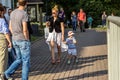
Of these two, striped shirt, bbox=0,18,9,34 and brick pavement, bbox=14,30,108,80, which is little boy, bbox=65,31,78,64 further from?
striped shirt, bbox=0,18,9,34

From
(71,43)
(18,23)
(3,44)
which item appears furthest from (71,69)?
(18,23)

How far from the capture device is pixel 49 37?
46.4ft

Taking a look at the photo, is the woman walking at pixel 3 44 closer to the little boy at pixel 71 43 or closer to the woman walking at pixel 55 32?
the woman walking at pixel 55 32

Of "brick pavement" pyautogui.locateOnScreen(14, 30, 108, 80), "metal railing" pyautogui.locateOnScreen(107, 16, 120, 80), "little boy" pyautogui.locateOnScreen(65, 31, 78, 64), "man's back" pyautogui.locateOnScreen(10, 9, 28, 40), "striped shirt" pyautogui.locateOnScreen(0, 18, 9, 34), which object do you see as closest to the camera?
"metal railing" pyautogui.locateOnScreen(107, 16, 120, 80)

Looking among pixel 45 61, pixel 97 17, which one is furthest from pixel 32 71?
pixel 97 17

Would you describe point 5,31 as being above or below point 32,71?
above

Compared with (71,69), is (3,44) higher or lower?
higher

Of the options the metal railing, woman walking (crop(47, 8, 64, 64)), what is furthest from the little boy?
the metal railing

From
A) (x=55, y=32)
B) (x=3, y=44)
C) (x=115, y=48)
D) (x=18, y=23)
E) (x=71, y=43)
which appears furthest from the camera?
(x=71, y=43)

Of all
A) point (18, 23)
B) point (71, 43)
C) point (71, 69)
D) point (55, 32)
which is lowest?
point (71, 69)

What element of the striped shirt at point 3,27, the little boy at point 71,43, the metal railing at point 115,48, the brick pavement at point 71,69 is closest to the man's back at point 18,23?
the striped shirt at point 3,27

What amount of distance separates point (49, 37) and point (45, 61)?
1.27 metres

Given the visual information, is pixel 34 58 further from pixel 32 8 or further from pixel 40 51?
pixel 32 8

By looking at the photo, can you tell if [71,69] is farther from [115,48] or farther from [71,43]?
[115,48]
